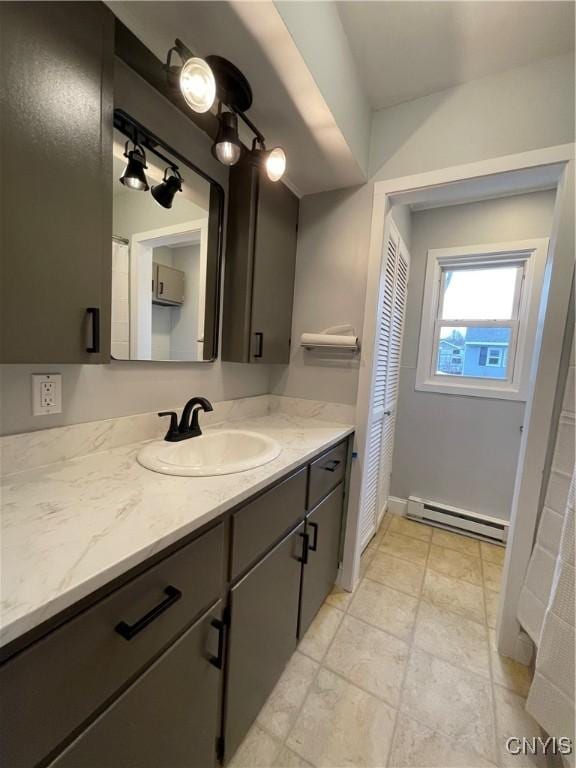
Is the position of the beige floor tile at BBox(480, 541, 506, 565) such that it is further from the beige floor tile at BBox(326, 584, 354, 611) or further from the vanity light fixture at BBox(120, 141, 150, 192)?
the vanity light fixture at BBox(120, 141, 150, 192)

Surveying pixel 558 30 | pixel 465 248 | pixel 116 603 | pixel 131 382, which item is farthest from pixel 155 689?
pixel 465 248

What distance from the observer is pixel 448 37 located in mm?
1225

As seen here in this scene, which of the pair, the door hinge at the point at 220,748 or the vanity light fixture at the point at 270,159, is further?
the vanity light fixture at the point at 270,159

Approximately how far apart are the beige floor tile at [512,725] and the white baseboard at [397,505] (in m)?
1.34

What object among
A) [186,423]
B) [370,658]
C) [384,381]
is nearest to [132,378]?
[186,423]

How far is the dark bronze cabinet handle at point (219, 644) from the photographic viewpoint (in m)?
0.79

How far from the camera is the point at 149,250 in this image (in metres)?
1.17

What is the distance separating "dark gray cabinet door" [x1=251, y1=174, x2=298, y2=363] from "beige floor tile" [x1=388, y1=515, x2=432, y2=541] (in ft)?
5.48

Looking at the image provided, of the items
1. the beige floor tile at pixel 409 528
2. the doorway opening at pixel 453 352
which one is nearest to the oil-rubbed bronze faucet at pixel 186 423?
the doorway opening at pixel 453 352

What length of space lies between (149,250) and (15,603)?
1105 mm

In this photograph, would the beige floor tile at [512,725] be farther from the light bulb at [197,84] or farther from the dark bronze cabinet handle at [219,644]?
the light bulb at [197,84]

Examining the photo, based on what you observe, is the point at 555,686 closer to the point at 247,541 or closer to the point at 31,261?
the point at 247,541

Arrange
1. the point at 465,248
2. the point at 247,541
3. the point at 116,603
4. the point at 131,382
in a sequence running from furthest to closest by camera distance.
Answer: the point at 465,248 → the point at 131,382 → the point at 247,541 → the point at 116,603

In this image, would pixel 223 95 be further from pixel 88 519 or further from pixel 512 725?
pixel 512 725
